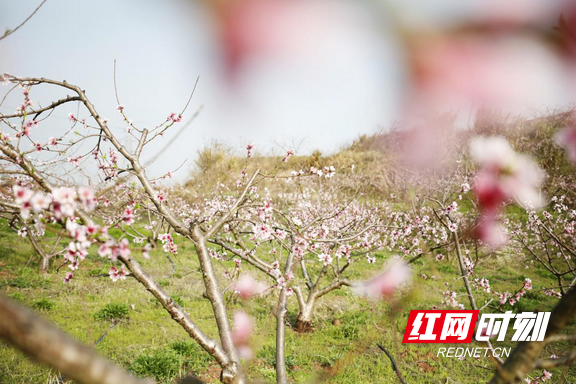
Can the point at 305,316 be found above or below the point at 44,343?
above

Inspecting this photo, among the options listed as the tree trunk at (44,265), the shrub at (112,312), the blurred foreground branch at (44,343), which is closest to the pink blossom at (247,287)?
the shrub at (112,312)

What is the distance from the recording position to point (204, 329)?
4.95m

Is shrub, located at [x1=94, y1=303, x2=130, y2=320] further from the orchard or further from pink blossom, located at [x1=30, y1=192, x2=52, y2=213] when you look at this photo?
pink blossom, located at [x1=30, y1=192, x2=52, y2=213]

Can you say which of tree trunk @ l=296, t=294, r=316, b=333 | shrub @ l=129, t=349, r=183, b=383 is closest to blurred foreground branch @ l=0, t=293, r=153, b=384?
shrub @ l=129, t=349, r=183, b=383

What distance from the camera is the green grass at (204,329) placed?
379 cm

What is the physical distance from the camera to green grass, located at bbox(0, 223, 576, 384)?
12.4 ft

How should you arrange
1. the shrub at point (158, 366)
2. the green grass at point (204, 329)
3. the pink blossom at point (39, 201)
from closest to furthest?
the pink blossom at point (39, 201) → the shrub at point (158, 366) → the green grass at point (204, 329)

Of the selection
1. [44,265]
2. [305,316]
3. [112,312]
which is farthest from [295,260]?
[44,265]

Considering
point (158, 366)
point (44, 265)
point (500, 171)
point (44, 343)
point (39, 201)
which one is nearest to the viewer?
Result: point (44, 343)

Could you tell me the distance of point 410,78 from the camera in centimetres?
48

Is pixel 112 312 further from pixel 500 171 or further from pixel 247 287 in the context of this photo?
pixel 500 171

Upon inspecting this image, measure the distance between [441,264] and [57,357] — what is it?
36.8 feet

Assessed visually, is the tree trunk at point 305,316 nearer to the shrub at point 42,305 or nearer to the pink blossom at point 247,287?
the pink blossom at point 247,287

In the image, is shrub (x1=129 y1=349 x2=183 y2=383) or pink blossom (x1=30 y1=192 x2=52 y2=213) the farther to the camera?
shrub (x1=129 y1=349 x2=183 y2=383)
